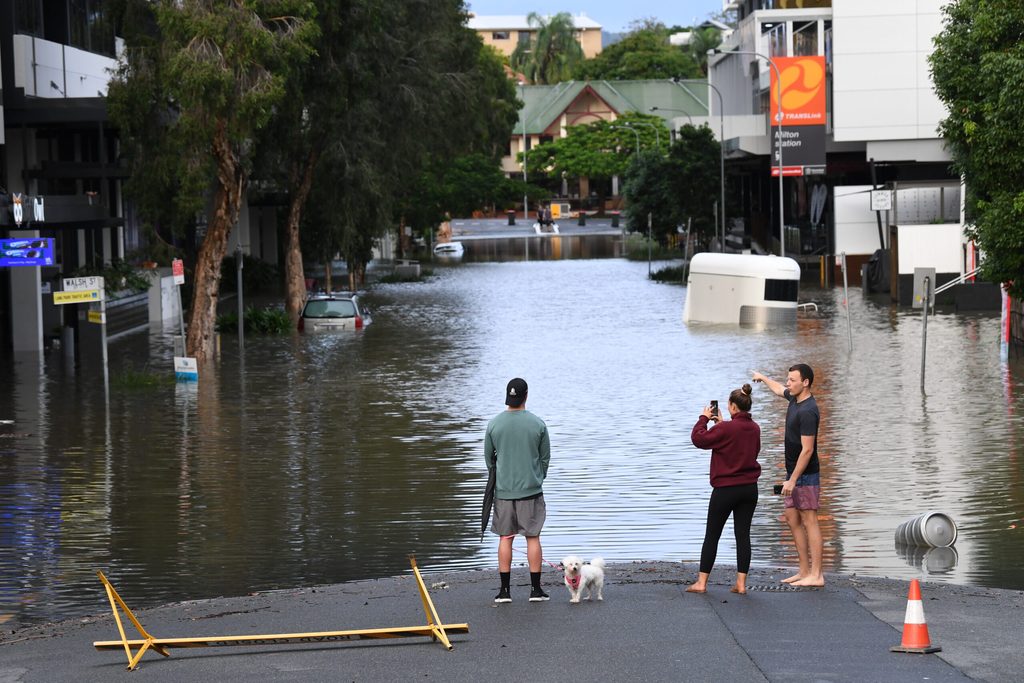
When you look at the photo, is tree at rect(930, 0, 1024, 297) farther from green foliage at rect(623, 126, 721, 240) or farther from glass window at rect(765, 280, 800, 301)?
→ green foliage at rect(623, 126, 721, 240)

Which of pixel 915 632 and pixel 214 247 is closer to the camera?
pixel 915 632

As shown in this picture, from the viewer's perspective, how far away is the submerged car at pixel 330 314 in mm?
44094

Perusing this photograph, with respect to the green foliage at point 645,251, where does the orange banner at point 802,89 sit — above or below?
above

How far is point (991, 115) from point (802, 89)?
42.8m

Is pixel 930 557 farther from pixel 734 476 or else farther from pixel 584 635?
pixel 584 635

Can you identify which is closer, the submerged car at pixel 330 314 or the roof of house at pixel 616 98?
the submerged car at pixel 330 314

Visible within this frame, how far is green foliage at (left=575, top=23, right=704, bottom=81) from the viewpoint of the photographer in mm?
159875

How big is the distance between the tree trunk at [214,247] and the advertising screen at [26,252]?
359cm

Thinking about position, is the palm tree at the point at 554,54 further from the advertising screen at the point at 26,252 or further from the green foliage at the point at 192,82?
the advertising screen at the point at 26,252

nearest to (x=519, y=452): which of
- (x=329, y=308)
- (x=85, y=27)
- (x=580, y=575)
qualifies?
(x=580, y=575)

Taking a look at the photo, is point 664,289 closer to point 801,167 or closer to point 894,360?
point 801,167

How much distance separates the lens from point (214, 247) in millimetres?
34031

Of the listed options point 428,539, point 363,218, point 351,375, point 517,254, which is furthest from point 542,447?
point 517,254

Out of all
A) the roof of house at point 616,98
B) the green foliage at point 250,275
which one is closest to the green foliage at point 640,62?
the roof of house at point 616,98
